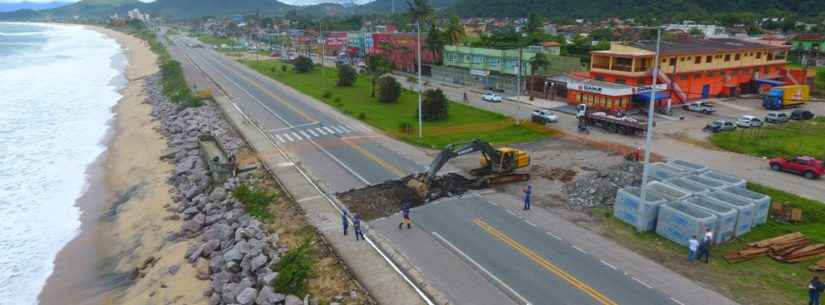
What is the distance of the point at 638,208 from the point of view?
2348 cm

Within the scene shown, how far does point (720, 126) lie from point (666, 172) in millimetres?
18513

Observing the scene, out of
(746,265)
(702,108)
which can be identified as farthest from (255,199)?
(702,108)

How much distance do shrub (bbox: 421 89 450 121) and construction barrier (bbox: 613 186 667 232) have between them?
24.4 metres

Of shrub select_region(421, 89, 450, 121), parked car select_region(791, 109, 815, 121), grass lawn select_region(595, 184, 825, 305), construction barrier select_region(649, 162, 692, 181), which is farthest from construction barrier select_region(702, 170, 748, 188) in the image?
parked car select_region(791, 109, 815, 121)

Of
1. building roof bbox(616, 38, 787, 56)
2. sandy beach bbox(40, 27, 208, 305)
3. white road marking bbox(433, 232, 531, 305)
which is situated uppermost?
building roof bbox(616, 38, 787, 56)

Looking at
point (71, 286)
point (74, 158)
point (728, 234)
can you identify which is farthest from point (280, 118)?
point (728, 234)

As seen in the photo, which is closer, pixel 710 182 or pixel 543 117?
pixel 710 182

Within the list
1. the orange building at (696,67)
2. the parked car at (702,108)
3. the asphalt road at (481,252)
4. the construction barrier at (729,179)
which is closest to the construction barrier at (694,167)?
the construction barrier at (729,179)

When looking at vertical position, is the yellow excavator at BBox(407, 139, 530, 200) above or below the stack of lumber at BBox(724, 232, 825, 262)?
above

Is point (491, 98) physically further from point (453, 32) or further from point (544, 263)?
point (544, 263)

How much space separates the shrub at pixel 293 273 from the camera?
18453 millimetres

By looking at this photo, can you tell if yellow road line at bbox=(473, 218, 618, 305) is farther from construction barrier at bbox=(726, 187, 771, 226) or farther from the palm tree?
the palm tree

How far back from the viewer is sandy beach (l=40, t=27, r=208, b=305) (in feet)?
72.2

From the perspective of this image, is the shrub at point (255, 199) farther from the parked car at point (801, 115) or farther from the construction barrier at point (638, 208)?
the parked car at point (801, 115)
